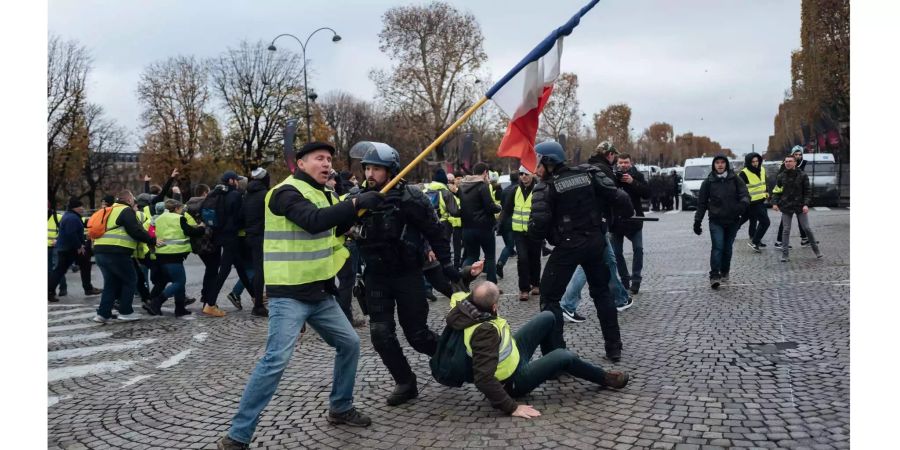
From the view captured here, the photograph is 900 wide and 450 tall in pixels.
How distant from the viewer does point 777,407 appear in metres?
4.34

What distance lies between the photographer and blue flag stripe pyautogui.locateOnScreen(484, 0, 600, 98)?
490 cm

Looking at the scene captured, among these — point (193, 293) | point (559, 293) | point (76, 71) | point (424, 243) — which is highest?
point (76, 71)

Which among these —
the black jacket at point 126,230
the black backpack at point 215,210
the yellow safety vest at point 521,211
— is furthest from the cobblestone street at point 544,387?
the black backpack at point 215,210

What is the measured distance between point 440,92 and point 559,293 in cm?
4444

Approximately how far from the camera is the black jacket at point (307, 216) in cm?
392

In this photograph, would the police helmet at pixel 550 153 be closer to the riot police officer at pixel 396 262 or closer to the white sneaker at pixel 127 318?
the riot police officer at pixel 396 262

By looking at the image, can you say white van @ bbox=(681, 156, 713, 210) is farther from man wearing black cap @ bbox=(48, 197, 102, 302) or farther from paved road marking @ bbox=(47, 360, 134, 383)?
paved road marking @ bbox=(47, 360, 134, 383)

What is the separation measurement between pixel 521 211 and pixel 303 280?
5.40m

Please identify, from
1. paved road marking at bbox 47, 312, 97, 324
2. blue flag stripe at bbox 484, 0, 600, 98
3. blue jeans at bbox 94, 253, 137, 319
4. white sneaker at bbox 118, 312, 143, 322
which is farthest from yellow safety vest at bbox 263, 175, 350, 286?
paved road marking at bbox 47, 312, 97, 324

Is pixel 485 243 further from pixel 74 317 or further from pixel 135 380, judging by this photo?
pixel 74 317

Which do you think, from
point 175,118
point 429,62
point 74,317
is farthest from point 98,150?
point 74,317
